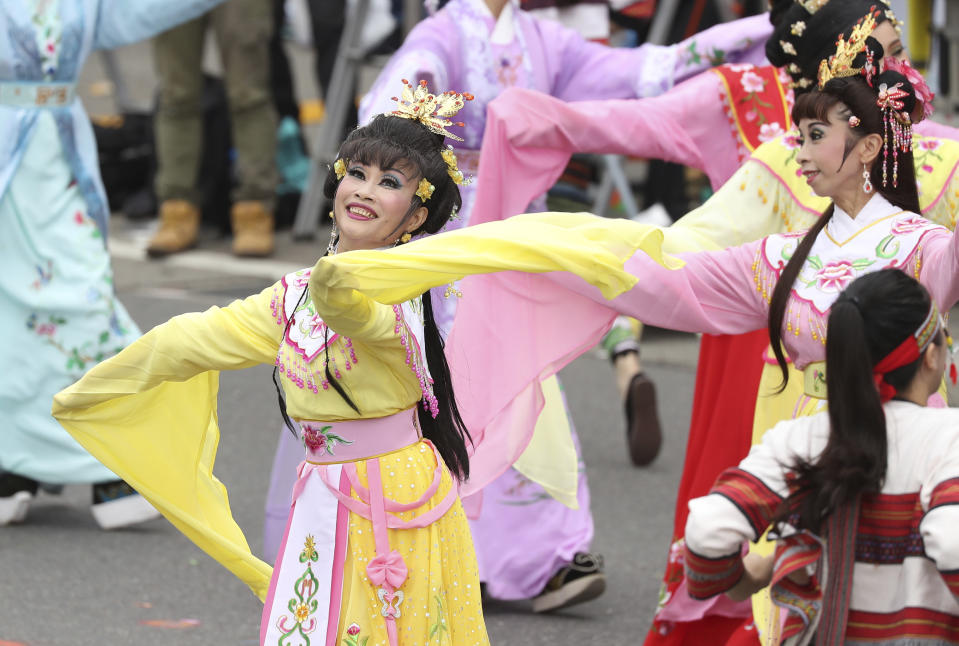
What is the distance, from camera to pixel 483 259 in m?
2.77

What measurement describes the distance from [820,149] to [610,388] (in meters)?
3.87

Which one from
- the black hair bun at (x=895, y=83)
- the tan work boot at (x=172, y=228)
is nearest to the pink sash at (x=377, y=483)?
the black hair bun at (x=895, y=83)

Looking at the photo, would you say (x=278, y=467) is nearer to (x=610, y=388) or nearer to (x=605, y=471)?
(x=605, y=471)

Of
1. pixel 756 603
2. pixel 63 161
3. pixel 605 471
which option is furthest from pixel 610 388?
pixel 756 603

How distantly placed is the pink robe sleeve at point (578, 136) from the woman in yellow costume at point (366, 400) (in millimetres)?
919

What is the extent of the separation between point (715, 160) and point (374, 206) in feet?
4.98

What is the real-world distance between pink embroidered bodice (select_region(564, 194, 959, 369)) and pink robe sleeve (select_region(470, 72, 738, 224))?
0.76 meters

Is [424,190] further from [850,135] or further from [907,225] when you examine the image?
[907,225]

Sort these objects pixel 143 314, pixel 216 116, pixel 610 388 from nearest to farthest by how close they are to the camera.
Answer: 1. pixel 610 388
2. pixel 143 314
3. pixel 216 116

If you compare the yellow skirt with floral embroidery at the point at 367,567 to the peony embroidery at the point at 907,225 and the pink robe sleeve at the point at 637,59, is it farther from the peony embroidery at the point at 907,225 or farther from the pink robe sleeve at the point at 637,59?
the pink robe sleeve at the point at 637,59

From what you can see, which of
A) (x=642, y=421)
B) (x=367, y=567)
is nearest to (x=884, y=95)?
(x=367, y=567)

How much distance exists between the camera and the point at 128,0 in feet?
16.6

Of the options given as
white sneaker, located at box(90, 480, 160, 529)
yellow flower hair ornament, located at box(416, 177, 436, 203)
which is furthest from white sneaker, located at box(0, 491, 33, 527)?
yellow flower hair ornament, located at box(416, 177, 436, 203)

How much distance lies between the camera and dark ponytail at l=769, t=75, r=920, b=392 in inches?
127
